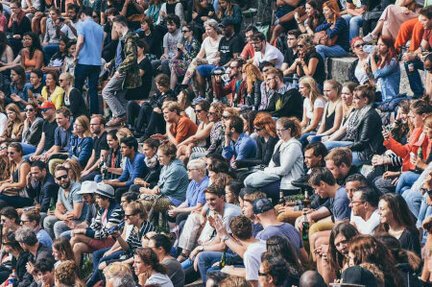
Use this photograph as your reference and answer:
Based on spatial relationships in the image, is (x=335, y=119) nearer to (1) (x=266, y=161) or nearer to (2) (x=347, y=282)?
(1) (x=266, y=161)

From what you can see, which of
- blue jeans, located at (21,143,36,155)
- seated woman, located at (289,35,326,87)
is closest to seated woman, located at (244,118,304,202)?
seated woman, located at (289,35,326,87)

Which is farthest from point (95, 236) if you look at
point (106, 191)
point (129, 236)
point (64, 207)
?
point (64, 207)

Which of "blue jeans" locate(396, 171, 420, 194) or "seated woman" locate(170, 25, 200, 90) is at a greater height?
"blue jeans" locate(396, 171, 420, 194)

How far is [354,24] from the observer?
21281 millimetres

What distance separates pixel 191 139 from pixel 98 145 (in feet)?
5.30

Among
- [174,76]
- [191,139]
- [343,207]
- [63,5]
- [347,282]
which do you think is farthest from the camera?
[63,5]

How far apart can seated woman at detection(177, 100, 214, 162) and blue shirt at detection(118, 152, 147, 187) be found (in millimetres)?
473

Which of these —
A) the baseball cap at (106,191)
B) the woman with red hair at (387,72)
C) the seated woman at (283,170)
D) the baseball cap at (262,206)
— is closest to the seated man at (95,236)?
the baseball cap at (106,191)

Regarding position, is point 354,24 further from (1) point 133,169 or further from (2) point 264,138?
(1) point 133,169

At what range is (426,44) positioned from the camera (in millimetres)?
18672

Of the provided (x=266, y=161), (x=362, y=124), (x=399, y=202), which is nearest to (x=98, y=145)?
(x=266, y=161)

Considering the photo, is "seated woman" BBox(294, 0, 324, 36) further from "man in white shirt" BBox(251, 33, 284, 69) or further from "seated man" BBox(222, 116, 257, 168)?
"seated man" BBox(222, 116, 257, 168)

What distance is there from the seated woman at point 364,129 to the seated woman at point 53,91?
6.74 metres

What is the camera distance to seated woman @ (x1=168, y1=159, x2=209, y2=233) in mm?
17344
